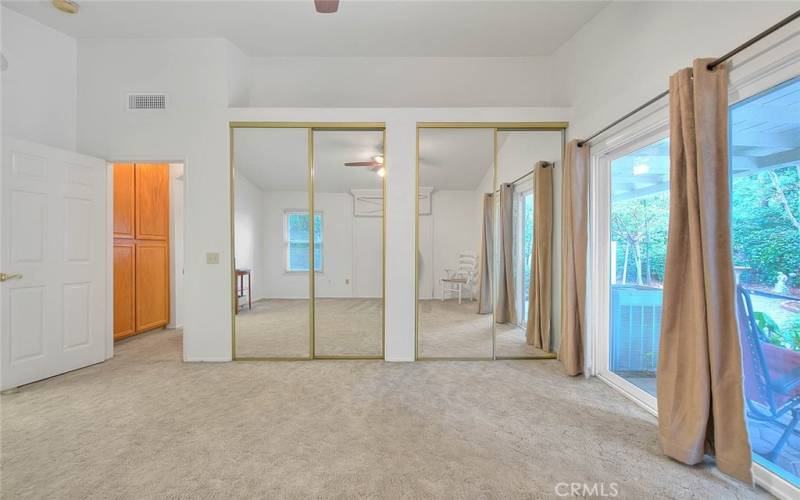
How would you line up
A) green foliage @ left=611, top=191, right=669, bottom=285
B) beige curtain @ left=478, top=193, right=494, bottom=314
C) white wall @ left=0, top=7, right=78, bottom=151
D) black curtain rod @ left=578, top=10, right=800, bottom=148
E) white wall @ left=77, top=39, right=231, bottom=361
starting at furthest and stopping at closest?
beige curtain @ left=478, top=193, right=494, bottom=314, white wall @ left=77, top=39, right=231, bottom=361, white wall @ left=0, top=7, right=78, bottom=151, green foliage @ left=611, top=191, right=669, bottom=285, black curtain rod @ left=578, top=10, right=800, bottom=148

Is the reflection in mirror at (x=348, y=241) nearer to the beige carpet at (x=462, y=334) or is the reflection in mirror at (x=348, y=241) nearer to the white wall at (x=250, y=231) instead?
the beige carpet at (x=462, y=334)

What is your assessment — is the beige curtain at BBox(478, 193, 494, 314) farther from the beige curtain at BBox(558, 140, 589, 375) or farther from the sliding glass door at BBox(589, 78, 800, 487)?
the sliding glass door at BBox(589, 78, 800, 487)

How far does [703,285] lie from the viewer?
1671 mm

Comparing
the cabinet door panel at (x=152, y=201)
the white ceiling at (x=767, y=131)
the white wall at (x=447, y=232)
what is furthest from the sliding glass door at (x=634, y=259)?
the cabinet door panel at (x=152, y=201)

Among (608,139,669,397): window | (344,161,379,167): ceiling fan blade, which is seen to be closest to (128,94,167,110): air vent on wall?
(344,161,379,167): ceiling fan blade

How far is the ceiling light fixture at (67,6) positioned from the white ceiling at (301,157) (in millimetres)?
1515

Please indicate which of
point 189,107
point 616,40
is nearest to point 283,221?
point 189,107

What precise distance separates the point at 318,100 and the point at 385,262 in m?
2.06

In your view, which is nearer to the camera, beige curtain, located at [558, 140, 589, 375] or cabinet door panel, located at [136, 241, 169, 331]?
beige curtain, located at [558, 140, 589, 375]

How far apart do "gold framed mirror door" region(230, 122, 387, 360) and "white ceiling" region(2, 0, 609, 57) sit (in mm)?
915

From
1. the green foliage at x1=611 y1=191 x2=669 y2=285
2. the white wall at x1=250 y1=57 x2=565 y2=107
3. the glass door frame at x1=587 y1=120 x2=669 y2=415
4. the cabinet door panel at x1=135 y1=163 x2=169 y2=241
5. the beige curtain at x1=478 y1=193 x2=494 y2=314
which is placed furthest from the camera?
the cabinet door panel at x1=135 y1=163 x2=169 y2=241

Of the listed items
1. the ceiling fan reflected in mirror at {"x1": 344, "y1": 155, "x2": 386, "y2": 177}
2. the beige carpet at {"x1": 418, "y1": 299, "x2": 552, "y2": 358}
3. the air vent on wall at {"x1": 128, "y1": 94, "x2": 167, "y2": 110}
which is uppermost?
the air vent on wall at {"x1": 128, "y1": 94, "x2": 167, "y2": 110}

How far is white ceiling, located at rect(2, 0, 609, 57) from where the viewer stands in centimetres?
287

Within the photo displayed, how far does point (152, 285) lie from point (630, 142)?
5581 millimetres
